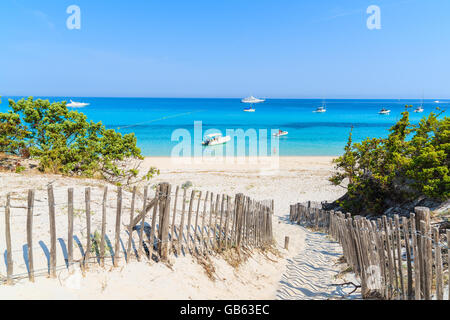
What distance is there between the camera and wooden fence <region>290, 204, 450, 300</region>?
3.21 meters

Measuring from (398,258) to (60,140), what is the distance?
11009 millimetres

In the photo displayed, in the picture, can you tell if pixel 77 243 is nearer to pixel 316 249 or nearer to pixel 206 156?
pixel 316 249

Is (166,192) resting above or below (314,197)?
above

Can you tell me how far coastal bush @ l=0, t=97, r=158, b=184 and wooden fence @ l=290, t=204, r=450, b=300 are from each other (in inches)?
351

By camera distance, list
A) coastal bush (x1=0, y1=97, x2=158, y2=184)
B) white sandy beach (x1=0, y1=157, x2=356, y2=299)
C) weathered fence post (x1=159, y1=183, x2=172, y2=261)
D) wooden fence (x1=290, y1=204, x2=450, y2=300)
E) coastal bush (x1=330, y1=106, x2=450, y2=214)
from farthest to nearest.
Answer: coastal bush (x1=0, y1=97, x2=158, y2=184)
coastal bush (x1=330, y1=106, x2=450, y2=214)
weathered fence post (x1=159, y1=183, x2=172, y2=261)
white sandy beach (x1=0, y1=157, x2=356, y2=299)
wooden fence (x1=290, y1=204, x2=450, y2=300)

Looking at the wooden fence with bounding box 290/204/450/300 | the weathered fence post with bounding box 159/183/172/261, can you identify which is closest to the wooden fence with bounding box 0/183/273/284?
the weathered fence post with bounding box 159/183/172/261

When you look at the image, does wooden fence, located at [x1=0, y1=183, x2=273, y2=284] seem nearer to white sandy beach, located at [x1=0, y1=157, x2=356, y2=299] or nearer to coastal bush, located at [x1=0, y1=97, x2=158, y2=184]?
white sandy beach, located at [x1=0, y1=157, x2=356, y2=299]

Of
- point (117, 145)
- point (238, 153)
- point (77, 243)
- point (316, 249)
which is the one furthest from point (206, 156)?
point (77, 243)

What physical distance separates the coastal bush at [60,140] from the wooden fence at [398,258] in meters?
8.91

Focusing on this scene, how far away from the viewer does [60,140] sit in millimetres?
10836

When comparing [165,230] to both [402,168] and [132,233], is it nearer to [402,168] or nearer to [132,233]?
[132,233]

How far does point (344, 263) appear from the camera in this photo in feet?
20.5
